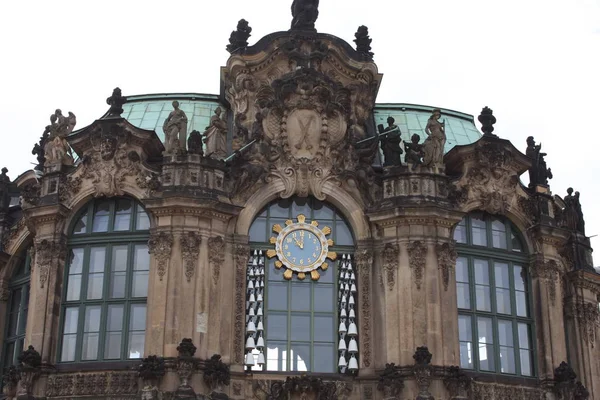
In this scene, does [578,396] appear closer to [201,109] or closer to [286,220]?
[286,220]

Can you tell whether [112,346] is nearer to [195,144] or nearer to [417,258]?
[195,144]

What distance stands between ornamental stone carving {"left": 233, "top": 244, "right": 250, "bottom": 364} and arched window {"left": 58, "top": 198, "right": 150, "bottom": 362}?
2.44m

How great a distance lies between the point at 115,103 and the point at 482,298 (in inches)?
468

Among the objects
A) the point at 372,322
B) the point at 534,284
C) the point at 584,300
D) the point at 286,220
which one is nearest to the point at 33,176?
the point at 286,220

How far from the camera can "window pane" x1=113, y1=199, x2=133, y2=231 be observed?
29.5m

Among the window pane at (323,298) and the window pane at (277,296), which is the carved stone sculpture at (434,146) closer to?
the window pane at (323,298)

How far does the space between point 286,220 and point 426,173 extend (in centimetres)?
412

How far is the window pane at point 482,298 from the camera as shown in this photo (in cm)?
2983

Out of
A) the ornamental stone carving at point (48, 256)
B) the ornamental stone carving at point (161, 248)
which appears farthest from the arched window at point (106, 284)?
the ornamental stone carving at point (161, 248)

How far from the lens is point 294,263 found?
29219 mm

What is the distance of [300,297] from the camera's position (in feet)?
95.1

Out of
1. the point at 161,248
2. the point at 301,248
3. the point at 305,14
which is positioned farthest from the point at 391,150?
the point at 161,248

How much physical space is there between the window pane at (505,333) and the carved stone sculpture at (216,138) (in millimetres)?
9201

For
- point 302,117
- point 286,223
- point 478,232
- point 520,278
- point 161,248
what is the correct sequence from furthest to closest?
point 520,278 → point 478,232 → point 302,117 → point 286,223 → point 161,248
